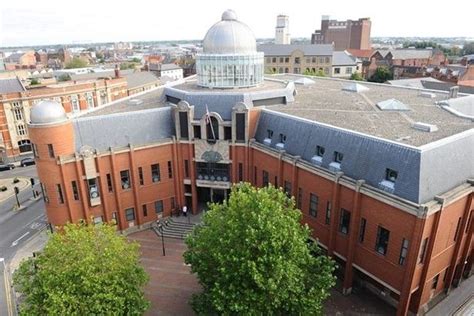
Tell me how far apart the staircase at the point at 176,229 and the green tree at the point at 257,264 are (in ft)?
48.8

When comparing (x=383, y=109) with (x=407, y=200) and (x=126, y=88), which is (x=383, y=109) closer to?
(x=407, y=200)

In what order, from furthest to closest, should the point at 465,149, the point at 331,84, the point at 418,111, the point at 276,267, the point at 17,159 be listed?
the point at 17,159 → the point at 331,84 → the point at 418,111 → the point at 465,149 → the point at 276,267

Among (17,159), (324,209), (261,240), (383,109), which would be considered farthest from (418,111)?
(17,159)

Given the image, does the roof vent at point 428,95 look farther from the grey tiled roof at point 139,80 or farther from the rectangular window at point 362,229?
the grey tiled roof at point 139,80

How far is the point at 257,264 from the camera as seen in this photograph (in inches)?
820

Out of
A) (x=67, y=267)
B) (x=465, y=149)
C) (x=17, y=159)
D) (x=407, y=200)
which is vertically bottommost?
(x=17, y=159)

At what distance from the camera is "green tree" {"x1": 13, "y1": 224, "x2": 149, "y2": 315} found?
20125 mm

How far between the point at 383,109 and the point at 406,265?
17.3m

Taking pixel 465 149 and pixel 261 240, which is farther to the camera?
pixel 465 149

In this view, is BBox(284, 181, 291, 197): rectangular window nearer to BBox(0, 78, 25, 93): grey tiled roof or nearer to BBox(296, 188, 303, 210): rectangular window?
BBox(296, 188, 303, 210): rectangular window

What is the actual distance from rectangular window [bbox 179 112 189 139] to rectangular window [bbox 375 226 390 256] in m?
21.5

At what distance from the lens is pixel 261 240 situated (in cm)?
2098

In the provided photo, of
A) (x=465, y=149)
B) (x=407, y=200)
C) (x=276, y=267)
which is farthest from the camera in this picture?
(x=465, y=149)

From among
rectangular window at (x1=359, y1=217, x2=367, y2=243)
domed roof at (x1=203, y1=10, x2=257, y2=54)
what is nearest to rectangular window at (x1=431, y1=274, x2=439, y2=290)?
rectangular window at (x1=359, y1=217, x2=367, y2=243)
